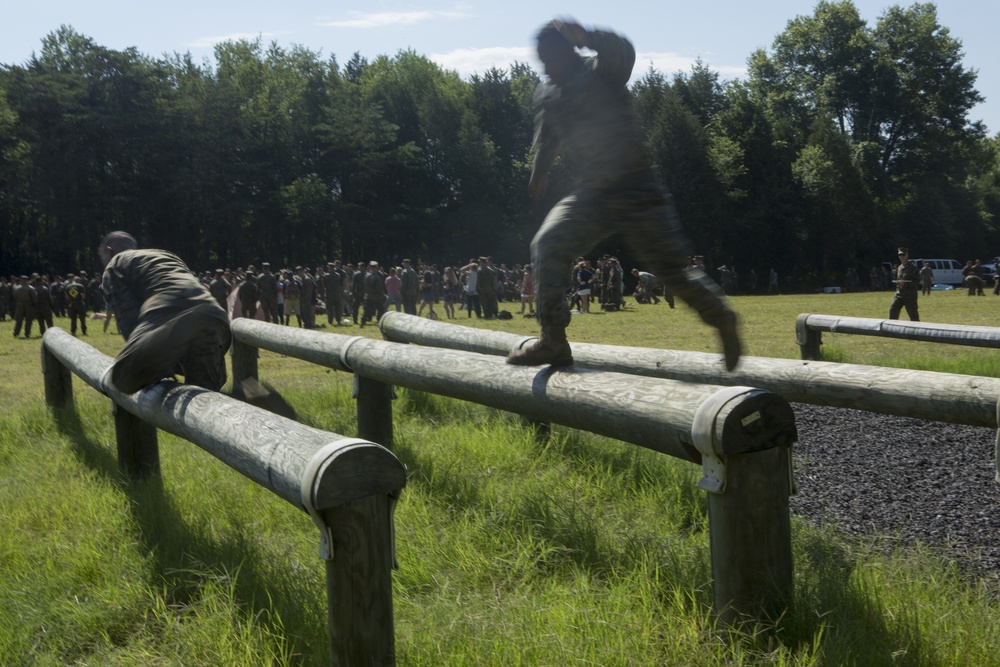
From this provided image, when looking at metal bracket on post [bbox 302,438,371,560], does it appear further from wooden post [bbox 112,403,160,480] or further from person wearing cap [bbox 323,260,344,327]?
person wearing cap [bbox 323,260,344,327]

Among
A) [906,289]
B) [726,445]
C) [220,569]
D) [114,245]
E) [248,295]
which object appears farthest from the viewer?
[248,295]

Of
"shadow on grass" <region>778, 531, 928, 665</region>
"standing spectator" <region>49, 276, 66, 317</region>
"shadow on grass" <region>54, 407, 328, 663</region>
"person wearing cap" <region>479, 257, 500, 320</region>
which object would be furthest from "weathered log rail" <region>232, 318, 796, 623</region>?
"standing spectator" <region>49, 276, 66, 317</region>

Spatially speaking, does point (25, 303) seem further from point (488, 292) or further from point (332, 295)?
point (488, 292)

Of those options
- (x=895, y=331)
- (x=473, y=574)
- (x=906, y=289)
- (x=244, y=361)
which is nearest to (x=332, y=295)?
(x=906, y=289)

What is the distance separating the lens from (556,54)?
4.12m

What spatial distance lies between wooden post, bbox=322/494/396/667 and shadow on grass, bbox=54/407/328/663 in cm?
44

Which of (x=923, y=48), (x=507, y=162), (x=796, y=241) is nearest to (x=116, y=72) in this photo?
(x=507, y=162)

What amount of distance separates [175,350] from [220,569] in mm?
2022

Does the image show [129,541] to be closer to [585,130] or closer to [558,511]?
[558,511]

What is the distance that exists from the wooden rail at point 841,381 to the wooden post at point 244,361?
11.9ft

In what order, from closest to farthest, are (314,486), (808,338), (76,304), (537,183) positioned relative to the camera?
1. (314,486)
2. (537,183)
3. (808,338)
4. (76,304)

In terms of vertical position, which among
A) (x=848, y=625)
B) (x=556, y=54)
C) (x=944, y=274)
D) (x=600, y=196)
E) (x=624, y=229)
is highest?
(x=556, y=54)

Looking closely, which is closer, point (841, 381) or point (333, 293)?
point (841, 381)

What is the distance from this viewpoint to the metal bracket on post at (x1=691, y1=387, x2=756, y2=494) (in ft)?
9.29
